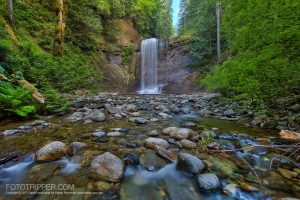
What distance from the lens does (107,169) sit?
1.42m

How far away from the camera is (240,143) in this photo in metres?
Answer: 2.17

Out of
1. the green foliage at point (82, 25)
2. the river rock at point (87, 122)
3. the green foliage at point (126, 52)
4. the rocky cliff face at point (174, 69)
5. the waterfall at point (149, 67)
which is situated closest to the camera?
the river rock at point (87, 122)

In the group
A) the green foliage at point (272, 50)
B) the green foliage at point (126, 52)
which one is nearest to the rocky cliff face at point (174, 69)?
the green foliage at point (126, 52)

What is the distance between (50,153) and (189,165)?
1.61 m

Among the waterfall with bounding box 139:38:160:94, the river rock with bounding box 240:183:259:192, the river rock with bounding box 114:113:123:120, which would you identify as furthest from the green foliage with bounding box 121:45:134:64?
the river rock with bounding box 240:183:259:192

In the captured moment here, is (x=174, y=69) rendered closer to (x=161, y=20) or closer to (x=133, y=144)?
(x=161, y=20)

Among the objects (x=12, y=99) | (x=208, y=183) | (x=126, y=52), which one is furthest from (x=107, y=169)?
(x=126, y=52)

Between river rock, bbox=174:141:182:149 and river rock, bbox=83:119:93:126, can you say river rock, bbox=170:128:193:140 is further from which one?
river rock, bbox=83:119:93:126

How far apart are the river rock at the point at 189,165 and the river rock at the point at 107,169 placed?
2.02ft

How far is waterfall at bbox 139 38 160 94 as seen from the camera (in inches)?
598

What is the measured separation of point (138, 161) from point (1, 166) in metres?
1.47

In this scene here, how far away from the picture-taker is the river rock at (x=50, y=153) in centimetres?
165

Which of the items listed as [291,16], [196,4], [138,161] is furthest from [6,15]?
[196,4]

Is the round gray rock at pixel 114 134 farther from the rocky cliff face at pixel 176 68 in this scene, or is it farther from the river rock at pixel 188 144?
the rocky cliff face at pixel 176 68
